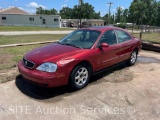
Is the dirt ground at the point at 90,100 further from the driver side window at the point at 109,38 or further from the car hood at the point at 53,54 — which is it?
the driver side window at the point at 109,38

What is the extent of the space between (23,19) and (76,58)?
4627 cm

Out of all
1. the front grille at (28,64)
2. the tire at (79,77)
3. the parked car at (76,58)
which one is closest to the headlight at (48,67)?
the parked car at (76,58)

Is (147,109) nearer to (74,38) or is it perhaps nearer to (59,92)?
(59,92)

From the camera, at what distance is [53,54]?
4355 mm

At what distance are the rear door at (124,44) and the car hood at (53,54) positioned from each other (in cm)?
175

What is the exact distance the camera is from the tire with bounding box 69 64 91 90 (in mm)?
4275

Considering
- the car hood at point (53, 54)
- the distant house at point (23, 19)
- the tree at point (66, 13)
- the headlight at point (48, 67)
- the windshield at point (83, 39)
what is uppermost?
the tree at point (66, 13)

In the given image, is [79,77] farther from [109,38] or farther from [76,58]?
[109,38]

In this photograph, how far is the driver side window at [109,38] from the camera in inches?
204

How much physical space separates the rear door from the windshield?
100 cm

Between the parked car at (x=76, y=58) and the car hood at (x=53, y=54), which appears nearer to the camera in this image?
the parked car at (x=76, y=58)

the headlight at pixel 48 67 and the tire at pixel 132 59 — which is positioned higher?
the headlight at pixel 48 67

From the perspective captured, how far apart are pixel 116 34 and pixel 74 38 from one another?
1345 mm

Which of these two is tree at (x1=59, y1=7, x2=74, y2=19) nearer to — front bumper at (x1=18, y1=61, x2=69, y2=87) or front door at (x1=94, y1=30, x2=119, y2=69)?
front door at (x1=94, y1=30, x2=119, y2=69)
